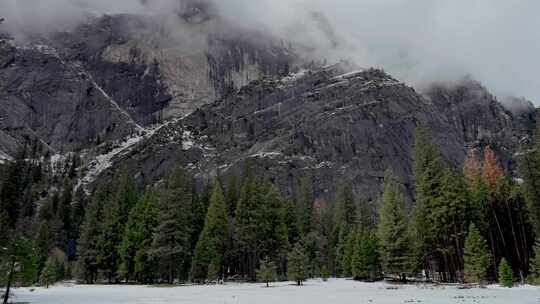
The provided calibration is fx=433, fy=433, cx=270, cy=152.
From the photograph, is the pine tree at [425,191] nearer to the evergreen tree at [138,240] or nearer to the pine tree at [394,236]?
the pine tree at [394,236]

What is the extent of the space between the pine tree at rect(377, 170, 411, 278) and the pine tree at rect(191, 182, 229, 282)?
19.7 meters

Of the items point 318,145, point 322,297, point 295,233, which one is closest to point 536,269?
point 322,297

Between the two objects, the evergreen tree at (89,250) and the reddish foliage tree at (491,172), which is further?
the evergreen tree at (89,250)

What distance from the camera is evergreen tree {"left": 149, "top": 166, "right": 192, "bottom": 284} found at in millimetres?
48469

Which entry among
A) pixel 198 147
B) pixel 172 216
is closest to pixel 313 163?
pixel 198 147

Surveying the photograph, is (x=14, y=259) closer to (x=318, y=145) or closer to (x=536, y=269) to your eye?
(x=536, y=269)

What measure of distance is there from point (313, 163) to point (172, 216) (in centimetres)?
12017

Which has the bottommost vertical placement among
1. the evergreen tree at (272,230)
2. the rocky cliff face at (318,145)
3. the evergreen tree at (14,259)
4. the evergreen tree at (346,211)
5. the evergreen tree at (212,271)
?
the evergreen tree at (212,271)

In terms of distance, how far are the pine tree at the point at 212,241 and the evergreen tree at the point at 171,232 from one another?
1.95 meters

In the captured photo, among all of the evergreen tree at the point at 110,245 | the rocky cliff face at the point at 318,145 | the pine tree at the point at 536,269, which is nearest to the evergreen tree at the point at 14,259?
the evergreen tree at the point at 110,245

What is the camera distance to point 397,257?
143ft

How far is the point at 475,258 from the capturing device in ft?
122

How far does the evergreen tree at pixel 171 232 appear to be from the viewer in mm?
48469

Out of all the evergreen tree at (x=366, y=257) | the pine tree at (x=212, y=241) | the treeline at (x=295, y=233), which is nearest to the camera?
the treeline at (x=295, y=233)
